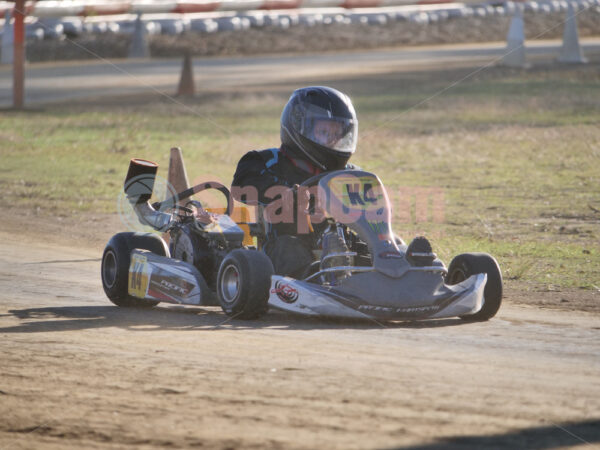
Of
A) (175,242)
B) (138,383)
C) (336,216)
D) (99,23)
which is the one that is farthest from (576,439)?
(99,23)

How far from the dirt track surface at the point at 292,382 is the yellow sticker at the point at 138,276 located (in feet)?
0.90

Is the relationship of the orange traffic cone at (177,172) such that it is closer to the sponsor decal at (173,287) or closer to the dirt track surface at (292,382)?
the sponsor decal at (173,287)

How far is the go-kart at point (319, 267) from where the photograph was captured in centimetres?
571

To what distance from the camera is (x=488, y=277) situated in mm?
6066

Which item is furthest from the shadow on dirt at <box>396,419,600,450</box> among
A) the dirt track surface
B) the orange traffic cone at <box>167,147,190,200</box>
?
the orange traffic cone at <box>167,147,190,200</box>

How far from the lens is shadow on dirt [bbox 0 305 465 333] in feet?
19.2

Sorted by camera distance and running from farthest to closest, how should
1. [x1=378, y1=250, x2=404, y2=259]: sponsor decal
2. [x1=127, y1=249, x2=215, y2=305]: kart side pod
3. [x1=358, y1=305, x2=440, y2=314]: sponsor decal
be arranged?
1. [x1=127, y1=249, x2=215, y2=305]: kart side pod
2. [x1=378, y1=250, x2=404, y2=259]: sponsor decal
3. [x1=358, y1=305, x2=440, y2=314]: sponsor decal

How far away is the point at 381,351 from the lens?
16.8 feet

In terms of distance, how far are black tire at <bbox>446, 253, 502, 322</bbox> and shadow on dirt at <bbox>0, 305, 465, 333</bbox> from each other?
5.5 inches

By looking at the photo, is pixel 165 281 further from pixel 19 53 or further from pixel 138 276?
pixel 19 53

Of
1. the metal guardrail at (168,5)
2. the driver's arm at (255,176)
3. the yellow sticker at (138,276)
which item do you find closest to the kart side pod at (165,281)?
the yellow sticker at (138,276)

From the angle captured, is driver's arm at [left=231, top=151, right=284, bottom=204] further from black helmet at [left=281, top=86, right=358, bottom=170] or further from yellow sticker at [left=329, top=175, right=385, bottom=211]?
yellow sticker at [left=329, top=175, right=385, bottom=211]

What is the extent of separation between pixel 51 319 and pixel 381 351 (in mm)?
2065

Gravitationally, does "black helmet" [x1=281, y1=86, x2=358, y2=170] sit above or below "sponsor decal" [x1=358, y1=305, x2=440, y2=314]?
above
